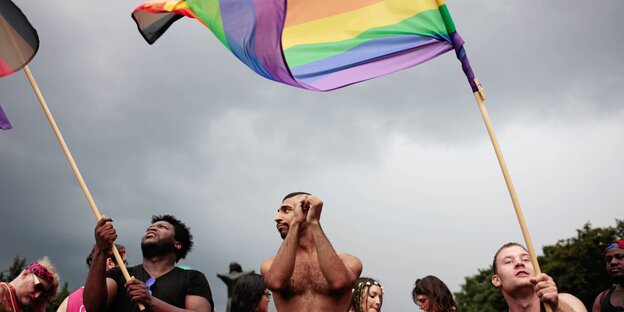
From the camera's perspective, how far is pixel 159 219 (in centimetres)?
678

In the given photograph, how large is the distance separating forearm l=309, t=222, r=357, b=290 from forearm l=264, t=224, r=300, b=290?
0.18 m

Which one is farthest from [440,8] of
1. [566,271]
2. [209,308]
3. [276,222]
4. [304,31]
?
[566,271]

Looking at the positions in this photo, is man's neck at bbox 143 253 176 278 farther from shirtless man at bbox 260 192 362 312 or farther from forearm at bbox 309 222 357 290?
forearm at bbox 309 222 357 290

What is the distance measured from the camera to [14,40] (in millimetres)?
6309

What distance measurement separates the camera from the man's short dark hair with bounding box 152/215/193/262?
681 cm

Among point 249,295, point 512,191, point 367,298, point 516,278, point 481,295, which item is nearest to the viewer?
point 512,191

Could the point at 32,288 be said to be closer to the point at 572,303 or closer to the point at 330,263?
the point at 330,263

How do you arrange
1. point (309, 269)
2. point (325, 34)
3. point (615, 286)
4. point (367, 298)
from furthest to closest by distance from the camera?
point (615, 286), point (367, 298), point (325, 34), point (309, 269)

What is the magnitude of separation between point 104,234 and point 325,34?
287 cm

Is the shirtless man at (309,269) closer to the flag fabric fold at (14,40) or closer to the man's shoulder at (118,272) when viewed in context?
the man's shoulder at (118,272)

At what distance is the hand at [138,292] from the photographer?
17.6 ft

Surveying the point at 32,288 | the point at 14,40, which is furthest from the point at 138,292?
the point at 14,40

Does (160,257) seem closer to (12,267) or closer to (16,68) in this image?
(16,68)

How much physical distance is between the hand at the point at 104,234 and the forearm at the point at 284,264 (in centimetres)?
142
